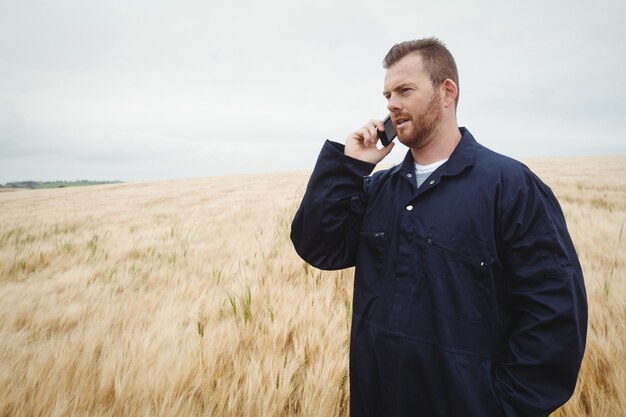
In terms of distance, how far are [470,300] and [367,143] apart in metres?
0.82

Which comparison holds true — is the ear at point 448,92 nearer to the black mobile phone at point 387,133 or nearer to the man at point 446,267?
the man at point 446,267

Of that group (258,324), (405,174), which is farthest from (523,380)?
(258,324)

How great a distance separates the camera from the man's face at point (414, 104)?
51.2 inches

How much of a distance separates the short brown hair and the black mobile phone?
0.26 m

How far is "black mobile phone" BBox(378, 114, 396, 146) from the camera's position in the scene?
1424 millimetres

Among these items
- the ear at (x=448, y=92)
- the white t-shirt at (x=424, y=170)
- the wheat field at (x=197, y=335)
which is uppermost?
the ear at (x=448, y=92)

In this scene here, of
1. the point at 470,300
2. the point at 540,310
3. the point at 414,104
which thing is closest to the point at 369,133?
the point at 414,104

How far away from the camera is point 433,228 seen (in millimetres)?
1142

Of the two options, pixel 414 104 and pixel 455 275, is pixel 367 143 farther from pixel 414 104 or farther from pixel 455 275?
pixel 455 275

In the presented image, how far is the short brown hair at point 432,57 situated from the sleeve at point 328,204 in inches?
19.6

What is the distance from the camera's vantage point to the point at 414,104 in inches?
51.2

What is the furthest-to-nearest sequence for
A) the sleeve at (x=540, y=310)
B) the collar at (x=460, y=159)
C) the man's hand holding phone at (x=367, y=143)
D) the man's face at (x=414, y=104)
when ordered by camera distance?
1. the man's hand holding phone at (x=367, y=143)
2. the man's face at (x=414, y=104)
3. the collar at (x=460, y=159)
4. the sleeve at (x=540, y=310)

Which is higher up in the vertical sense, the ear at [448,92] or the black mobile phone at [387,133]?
the ear at [448,92]

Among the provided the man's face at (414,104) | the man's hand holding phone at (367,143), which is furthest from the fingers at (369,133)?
the man's face at (414,104)
